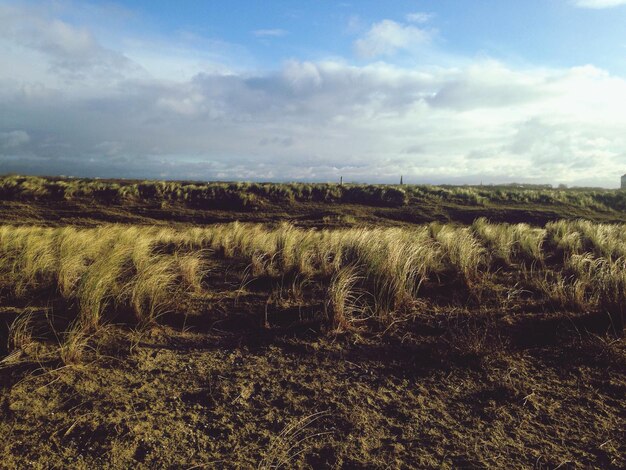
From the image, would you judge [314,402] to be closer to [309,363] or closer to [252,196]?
[309,363]

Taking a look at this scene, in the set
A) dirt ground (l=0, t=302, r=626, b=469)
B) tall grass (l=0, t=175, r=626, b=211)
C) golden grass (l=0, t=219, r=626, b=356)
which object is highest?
tall grass (l=0, t=175, r=626, b=211)

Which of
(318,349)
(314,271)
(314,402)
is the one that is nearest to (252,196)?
(314,271)

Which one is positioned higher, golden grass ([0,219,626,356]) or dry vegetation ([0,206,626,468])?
golden grass ([0,219,626,356])

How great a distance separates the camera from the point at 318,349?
3701mm

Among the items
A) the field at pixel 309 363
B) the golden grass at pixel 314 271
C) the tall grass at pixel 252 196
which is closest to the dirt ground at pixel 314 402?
the field at pixel 309 363

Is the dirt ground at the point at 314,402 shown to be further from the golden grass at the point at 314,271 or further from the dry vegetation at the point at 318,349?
the golden grass at the point at 314,271

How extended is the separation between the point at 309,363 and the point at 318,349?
0.89 ft

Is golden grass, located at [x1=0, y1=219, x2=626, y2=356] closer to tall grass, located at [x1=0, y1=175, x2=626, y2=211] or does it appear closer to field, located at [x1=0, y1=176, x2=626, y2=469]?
field, located at [x1=0, y1=176, x2=626, y2=469]

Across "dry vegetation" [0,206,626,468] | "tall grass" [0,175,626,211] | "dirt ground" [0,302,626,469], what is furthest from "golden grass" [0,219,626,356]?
"tall grass" [0,175,626,211]

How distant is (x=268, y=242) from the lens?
7914 millimetres

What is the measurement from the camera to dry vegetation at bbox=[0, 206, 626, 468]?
241 centimetres

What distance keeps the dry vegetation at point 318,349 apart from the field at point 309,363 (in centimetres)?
2

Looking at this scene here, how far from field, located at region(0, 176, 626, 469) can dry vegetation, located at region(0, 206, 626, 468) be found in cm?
2

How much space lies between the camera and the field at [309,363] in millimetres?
2418
